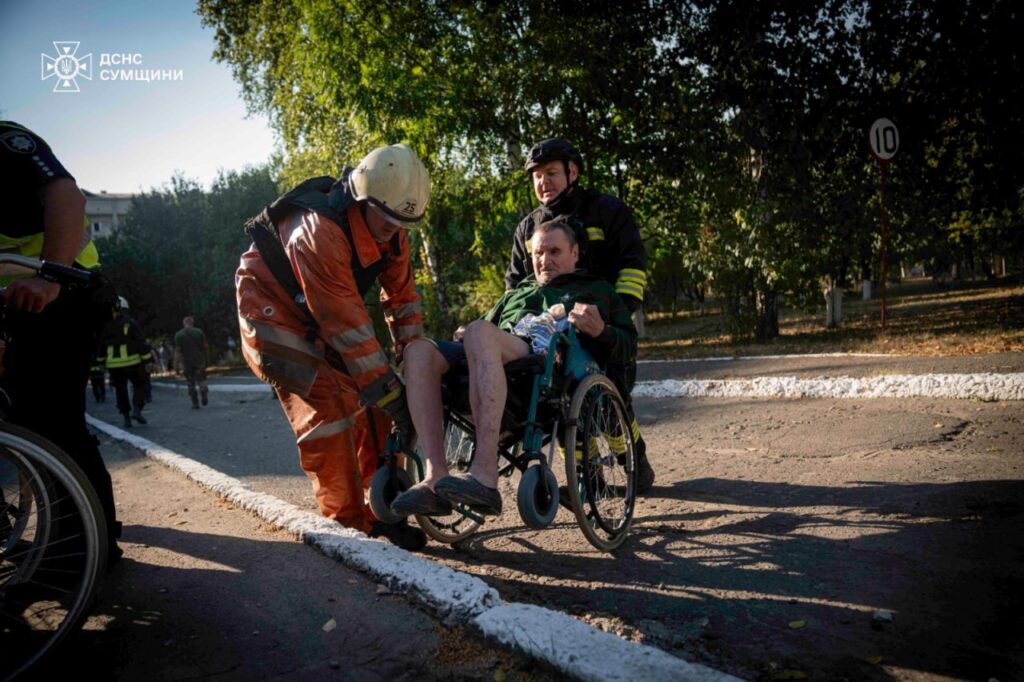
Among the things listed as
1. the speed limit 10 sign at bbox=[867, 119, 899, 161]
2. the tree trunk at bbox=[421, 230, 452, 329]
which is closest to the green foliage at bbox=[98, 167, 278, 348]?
the tree trunk at bbox=[421, 230, 452, 329]

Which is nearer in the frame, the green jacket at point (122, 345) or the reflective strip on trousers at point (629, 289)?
the reflective strip on trousers at point (629, 289)

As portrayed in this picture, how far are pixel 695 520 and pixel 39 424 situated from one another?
3061 millimetres

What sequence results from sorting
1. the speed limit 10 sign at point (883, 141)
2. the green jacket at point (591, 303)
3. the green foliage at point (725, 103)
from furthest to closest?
the green foliage at point (725, 103)
the speed limit 10 sign at point (883, 141)
the green jacket at point (591, 303)

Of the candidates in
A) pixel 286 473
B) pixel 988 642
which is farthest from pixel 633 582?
pixel 286 473

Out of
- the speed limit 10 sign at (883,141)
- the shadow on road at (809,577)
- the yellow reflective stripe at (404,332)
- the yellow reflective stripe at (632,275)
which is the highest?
the speed limit 10 sign at (883,141)

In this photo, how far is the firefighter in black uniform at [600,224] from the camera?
398cm

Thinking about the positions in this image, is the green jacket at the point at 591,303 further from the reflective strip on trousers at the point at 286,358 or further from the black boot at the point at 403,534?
the black boot at the point at 403,534

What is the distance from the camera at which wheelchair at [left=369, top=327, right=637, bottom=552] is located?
9.46 feet

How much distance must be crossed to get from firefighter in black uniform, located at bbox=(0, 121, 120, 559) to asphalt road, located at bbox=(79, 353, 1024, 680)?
3.03 feet

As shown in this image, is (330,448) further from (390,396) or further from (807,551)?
(807,551)

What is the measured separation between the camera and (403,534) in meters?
3.32

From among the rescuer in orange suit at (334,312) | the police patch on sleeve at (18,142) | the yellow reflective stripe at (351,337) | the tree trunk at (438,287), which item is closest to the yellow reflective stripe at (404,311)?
the rescuer in orange suit at (334,312)

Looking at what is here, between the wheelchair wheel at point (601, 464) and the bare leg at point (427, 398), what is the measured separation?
1.82 feet

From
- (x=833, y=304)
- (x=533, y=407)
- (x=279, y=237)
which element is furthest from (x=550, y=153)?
(x=833, y=304)
